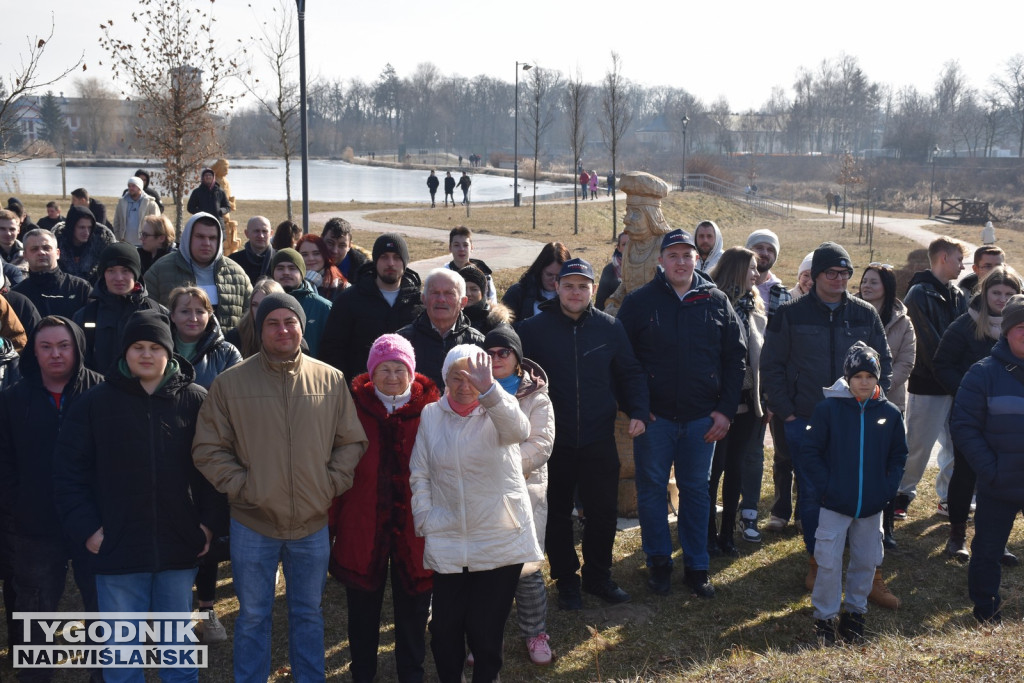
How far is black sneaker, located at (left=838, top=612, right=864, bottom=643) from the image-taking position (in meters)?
4.89

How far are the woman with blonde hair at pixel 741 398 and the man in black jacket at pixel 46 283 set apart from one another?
179 inches

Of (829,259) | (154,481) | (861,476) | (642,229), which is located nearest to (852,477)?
(861,476)

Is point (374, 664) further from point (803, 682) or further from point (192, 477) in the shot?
point (803, 682)

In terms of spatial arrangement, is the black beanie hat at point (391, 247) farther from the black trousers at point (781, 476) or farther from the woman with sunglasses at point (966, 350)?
the woman with sunglasses at point (966, 350)

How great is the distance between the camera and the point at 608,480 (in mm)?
5273

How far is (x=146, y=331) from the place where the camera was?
152 inches

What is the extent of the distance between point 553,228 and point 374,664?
2550cm

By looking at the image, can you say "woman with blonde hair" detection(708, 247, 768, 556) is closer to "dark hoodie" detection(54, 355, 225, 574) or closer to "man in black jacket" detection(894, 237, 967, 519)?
"man in black jacket" detection(894, 237, 967, 519)

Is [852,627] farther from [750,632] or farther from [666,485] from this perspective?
[666,485]

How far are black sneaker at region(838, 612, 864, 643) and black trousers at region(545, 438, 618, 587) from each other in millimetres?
1351

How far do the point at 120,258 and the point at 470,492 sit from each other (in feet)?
9.32

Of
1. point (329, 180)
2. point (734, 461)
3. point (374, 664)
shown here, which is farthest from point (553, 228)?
point (329, 180)

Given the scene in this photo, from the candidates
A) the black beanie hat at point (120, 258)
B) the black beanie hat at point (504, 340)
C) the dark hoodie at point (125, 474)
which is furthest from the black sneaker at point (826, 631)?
the black beanie hat at point (120, 258)

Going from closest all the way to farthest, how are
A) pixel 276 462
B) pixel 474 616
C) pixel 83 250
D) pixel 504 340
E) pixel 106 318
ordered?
pixel 276 462 < pixel 474 616 < pixel 504 340 < pixel 106 318 < pixel 83 250
